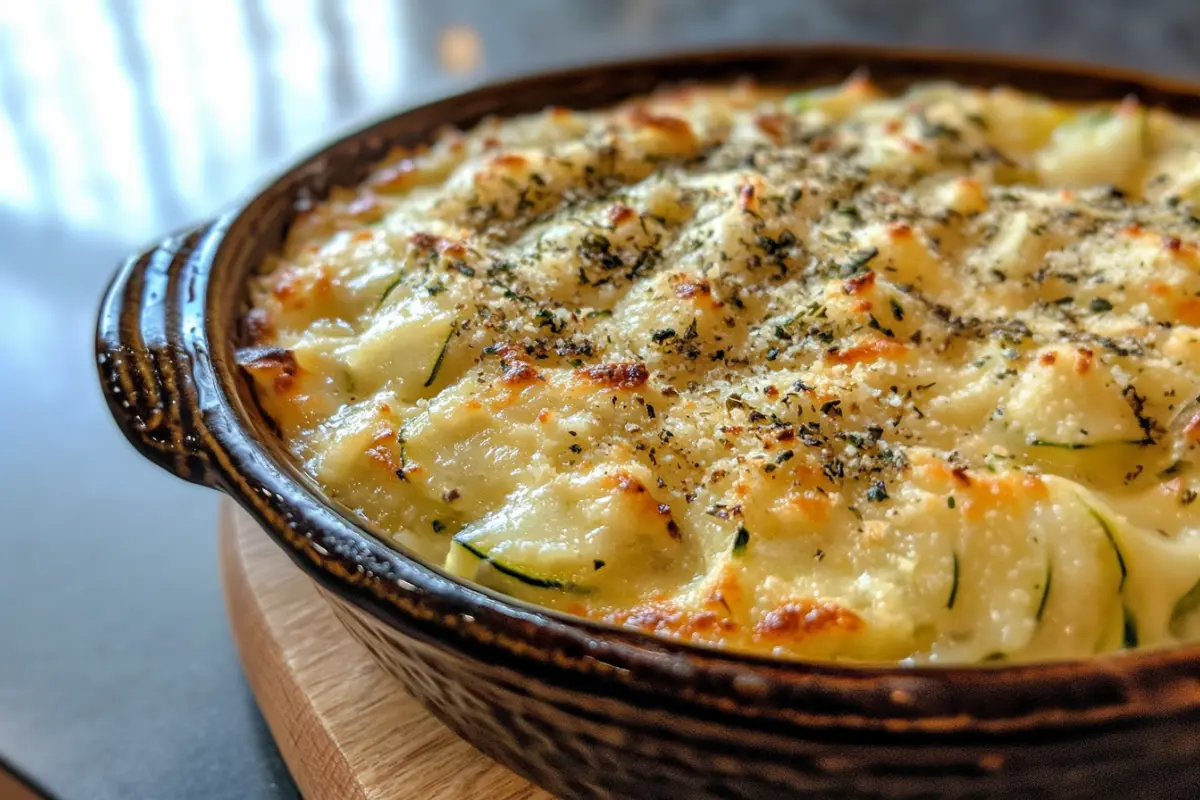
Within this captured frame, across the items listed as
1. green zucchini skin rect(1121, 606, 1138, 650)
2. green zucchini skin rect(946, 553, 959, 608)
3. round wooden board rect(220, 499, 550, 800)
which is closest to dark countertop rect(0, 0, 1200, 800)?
round wooden board rect(220, 499, 550, 800)

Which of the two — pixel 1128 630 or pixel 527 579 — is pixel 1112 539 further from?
pixel 527 579

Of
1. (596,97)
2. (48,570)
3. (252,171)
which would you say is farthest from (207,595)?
(252,171)

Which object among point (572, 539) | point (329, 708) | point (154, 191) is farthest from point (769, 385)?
point (154, 191)

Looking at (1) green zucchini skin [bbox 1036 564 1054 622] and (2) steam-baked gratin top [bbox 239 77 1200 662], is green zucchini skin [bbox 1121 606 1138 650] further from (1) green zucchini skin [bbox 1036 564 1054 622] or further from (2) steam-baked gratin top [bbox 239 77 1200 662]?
(1) green zucchini skin [bbox 1036 564 1054 622]

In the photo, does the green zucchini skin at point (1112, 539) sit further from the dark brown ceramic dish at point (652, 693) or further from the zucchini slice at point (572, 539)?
the zucchini slice at point (572, 539)

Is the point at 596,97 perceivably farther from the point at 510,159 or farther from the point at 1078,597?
the point at 1078,597

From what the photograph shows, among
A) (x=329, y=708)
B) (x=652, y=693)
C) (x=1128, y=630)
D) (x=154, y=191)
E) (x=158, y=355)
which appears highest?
(x=158, y=355)

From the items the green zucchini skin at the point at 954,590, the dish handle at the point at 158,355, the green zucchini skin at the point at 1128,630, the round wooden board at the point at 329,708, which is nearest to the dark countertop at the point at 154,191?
the round wooden board at the point at 329,708
